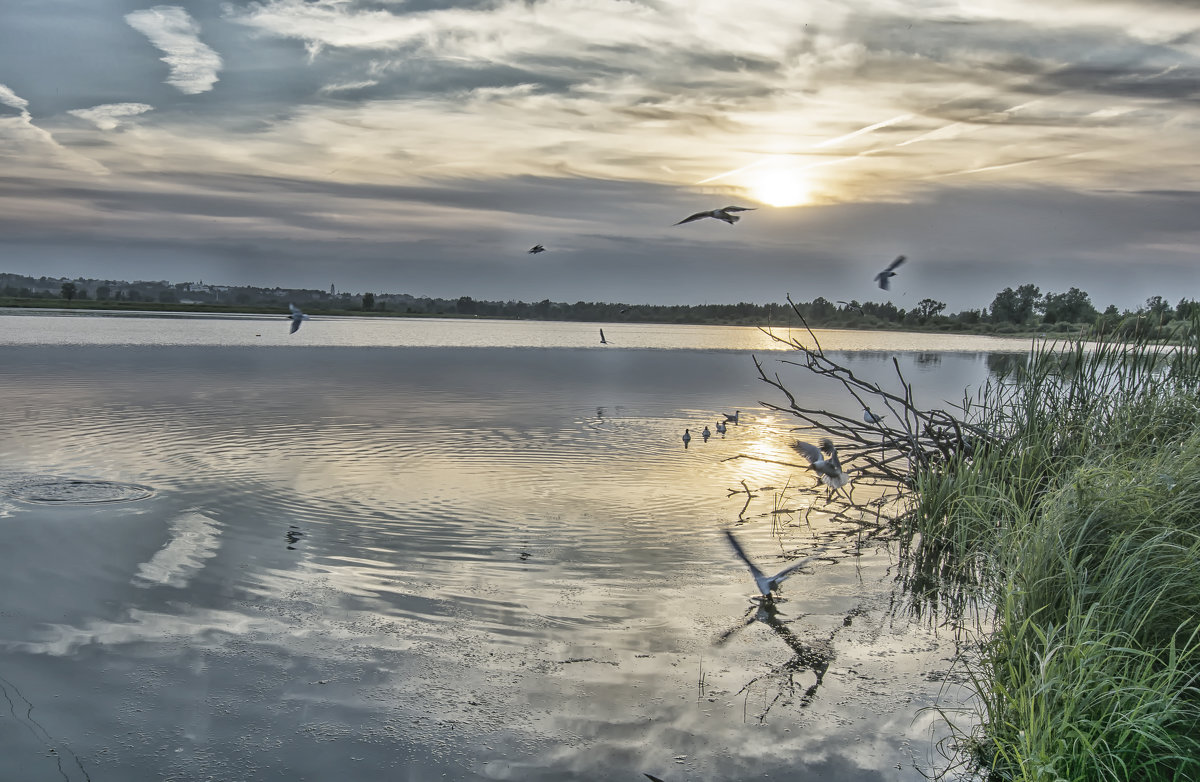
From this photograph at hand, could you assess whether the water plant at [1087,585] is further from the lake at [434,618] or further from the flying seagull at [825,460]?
the flying seagull at [825,460]

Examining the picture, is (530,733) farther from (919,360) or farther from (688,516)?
(919,360)

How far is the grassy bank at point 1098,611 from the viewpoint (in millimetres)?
4492

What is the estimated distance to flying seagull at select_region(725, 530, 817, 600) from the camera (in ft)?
25.6

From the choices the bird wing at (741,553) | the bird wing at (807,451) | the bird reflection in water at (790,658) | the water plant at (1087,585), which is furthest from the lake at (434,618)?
the bird wing at (807,451)

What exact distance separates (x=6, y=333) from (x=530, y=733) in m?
53.3

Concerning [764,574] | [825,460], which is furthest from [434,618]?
[825,460]

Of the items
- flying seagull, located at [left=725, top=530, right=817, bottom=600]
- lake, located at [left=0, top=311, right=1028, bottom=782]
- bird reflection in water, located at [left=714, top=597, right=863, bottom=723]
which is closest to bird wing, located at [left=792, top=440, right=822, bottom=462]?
lake, located at [left=0, top=311, right=1028, bottom=782]

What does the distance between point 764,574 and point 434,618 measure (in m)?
3.29

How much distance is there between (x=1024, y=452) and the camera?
9969mm

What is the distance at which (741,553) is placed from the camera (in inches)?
377

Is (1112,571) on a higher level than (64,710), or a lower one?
higher

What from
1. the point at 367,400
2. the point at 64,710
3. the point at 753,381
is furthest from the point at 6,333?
the point at 64,710

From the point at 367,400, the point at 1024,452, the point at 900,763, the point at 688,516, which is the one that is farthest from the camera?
the point at 367,400

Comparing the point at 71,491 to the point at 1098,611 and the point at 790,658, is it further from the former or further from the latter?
the point at 1098,611
